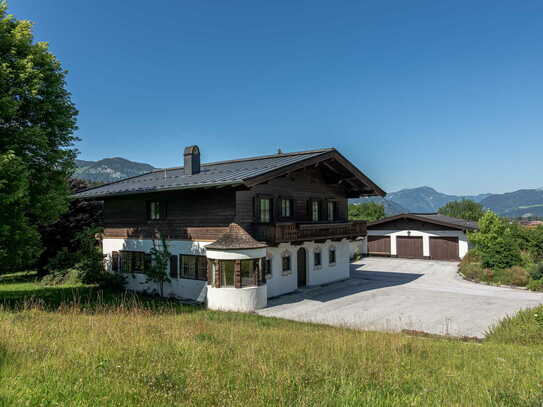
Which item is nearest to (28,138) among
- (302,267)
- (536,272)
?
(302,267)

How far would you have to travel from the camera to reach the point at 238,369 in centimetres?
583

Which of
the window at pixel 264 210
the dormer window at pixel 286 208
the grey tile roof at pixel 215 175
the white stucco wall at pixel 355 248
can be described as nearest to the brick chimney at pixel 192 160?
the grey tile roof at pixel 215 175

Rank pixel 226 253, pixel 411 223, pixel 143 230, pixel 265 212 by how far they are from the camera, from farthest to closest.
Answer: pixel 411 223 < pixel 143 230 < pixel 265 212 < pixel 226 253

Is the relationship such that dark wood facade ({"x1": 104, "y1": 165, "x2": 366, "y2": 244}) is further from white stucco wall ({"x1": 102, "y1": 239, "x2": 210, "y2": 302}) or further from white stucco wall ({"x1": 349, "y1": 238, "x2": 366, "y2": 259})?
white stucco wall ({"x1": 349, "y1": 238, "x2": 366, "y2": 259})

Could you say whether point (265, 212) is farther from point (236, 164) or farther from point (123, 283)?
point (123, 283)

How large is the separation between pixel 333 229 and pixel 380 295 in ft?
14.9

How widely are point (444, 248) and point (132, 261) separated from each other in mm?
27257

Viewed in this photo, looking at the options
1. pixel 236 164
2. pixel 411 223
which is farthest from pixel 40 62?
pixel 411 223

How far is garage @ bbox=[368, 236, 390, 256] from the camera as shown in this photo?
121 feet

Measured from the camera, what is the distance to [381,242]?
37.2m

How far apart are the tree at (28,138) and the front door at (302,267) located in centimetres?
1257

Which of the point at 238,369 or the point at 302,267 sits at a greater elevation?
the point at 238,369

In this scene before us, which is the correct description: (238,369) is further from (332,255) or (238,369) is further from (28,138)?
(332,255)

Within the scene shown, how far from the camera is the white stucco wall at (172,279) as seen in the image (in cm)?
1861
